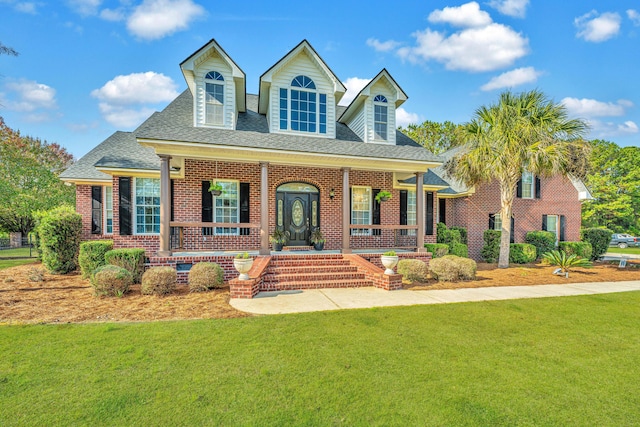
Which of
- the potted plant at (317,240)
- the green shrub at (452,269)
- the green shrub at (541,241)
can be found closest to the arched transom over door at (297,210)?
the potted plant at (317,240)

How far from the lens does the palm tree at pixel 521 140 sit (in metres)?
11.7

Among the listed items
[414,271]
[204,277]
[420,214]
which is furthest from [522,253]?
[204,277]

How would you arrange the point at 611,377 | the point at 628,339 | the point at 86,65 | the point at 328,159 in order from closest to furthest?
the point at 611,377, the point at 628,339, the point at 328,159, the point at 86,65

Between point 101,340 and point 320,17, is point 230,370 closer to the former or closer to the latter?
point 101,340

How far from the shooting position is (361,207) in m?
13.2

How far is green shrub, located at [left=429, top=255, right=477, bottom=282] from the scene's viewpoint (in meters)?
9.66

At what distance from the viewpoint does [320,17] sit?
11.3 metres

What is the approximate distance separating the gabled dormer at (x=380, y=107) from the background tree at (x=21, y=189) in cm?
2104

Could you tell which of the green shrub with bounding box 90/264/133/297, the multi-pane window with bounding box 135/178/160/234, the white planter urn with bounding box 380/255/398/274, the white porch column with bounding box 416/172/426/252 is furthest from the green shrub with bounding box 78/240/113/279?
the white porch column with bounding box 416/172/426/252

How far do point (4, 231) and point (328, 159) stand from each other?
1054 inches

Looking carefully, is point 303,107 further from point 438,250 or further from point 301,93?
point 438,250

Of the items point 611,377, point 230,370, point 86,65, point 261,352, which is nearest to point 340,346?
point 261,352

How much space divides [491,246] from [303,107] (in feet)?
→ 38.4

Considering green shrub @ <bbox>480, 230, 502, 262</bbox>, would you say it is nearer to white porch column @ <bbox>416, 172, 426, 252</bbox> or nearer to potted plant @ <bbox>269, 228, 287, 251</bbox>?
white porch column @ <bbox>416, 172, 426, 252</bbox>
